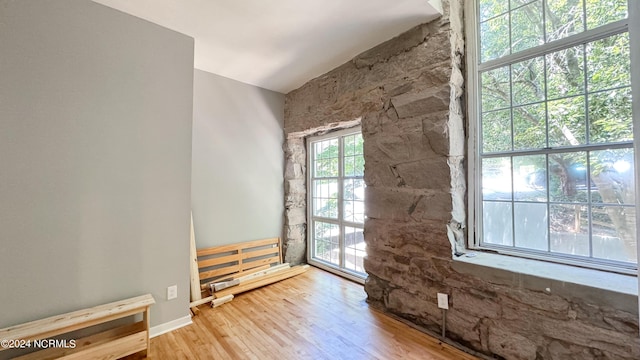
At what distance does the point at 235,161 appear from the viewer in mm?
3355

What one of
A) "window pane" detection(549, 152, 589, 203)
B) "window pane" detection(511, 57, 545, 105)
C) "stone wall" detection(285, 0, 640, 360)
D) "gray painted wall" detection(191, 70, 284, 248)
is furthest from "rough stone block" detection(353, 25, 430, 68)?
"gray painted wall" detection(191, 70, 284, 248)

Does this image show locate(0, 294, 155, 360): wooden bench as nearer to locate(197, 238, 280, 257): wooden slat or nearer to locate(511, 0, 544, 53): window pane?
locate(197, 238, 280, 257): wooden slat

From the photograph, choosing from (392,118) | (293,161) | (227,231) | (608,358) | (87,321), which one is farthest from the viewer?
(293,161)

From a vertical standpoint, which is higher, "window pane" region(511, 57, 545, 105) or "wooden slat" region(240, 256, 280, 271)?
"window pane" region(511, 57, 545, 105)

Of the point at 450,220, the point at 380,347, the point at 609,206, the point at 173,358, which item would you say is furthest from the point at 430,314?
the point at 173,358

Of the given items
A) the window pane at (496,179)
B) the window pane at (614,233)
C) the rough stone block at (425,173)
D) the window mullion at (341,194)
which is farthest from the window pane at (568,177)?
the window mullion at (341,194)

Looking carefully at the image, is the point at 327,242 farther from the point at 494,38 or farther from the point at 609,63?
the point at 609,63

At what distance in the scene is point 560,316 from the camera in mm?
1561

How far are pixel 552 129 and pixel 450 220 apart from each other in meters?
0.96

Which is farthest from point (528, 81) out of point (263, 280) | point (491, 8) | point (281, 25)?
point (263, 280)

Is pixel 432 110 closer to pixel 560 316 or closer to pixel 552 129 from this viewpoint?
pixel 552 129

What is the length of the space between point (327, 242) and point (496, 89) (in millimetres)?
2687

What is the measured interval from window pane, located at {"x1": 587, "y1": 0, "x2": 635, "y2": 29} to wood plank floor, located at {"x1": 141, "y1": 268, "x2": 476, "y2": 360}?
2.46m

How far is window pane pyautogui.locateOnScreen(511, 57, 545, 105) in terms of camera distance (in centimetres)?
192
